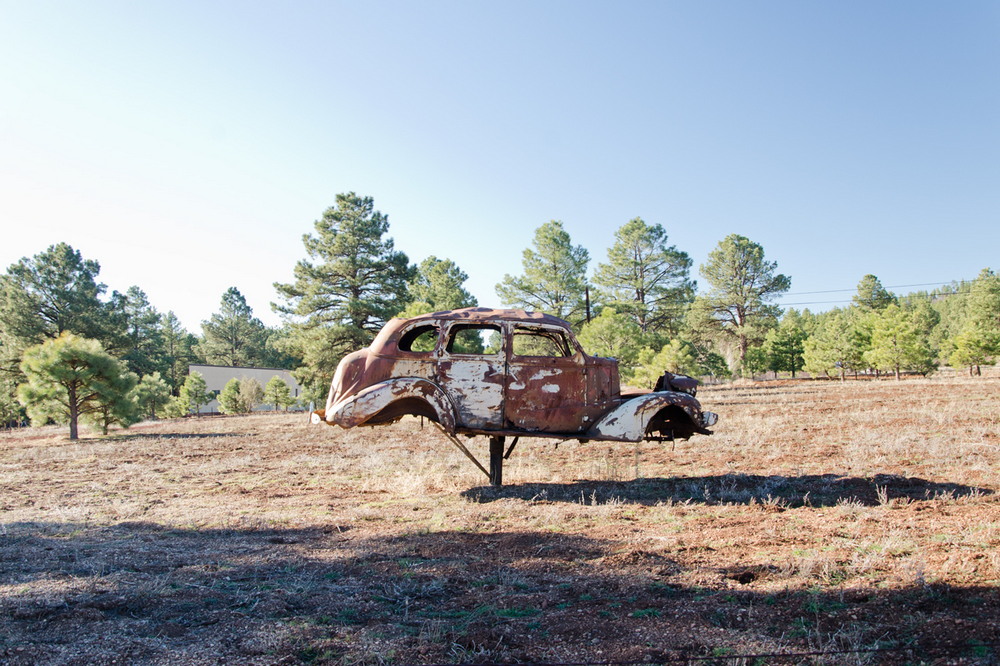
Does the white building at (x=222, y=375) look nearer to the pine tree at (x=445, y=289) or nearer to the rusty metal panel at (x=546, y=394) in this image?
the pine tree at (x=445, y=289)

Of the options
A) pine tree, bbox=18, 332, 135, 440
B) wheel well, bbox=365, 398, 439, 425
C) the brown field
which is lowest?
the brown field

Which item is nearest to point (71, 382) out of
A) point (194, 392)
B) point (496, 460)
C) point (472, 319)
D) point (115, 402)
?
point (115, 402)

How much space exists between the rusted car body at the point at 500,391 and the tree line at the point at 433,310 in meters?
17.5

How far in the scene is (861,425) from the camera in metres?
13.3

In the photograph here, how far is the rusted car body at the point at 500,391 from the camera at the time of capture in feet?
24.1

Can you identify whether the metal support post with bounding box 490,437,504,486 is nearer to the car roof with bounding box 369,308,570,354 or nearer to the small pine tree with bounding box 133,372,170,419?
the car roof with bounding box 369,308,570,354

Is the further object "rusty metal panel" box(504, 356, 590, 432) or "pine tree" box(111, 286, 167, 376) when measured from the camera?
"pine tree" box(111, 286, 167, 376)

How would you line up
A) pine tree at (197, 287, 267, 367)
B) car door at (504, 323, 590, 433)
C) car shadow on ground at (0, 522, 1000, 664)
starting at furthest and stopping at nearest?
pine tree at (197, 287, 267, 367) < car door at (504, 323, 590, 433) < car shadow on ground at (0, 522, 1000, 664)

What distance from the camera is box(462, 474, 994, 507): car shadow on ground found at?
683 cm

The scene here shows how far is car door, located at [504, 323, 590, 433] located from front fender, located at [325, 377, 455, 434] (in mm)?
893

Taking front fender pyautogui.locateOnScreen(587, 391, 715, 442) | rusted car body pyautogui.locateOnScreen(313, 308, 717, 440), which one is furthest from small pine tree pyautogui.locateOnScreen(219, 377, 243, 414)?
front fender pyautogui.locateOnScreen(587, 391, 715, 442)

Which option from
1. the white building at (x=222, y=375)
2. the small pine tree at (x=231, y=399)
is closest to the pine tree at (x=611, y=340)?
the small pine tree at (x=231, y=399)

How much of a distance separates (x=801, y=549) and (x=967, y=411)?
13.3 metres

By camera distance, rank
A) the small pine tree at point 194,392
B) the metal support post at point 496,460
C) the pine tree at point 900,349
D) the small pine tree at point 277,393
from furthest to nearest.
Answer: the small pine tree at point 194,392, the small pine tree at point 277,393, the pine tree at point 900,349, the metal support post at point 496,460
